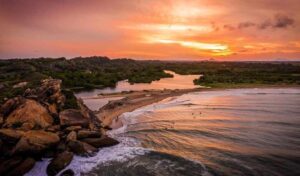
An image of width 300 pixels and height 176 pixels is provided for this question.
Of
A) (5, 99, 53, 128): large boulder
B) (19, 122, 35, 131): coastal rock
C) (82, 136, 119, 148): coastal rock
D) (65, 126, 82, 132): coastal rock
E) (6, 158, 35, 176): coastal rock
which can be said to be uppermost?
(5, 99, 53, 128): large boulder

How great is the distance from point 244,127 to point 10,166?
70.6 ft

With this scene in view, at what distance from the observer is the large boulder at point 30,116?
72.0 feet

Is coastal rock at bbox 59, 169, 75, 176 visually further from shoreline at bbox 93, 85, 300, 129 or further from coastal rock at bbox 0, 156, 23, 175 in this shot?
shoreline at bbox 93, 85, 300, 129

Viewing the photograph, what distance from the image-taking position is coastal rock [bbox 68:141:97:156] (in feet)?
66.4

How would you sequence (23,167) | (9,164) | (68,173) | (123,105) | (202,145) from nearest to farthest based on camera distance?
(68,173), (9,164), (23,167), (202,145), (123,105)

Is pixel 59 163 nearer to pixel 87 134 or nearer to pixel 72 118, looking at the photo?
pixel 87 134

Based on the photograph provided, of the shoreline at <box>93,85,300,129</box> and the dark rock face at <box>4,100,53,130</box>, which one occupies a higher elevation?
the dark rock face at <box>4,100,53,130</box>

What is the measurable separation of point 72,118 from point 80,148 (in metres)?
4.95

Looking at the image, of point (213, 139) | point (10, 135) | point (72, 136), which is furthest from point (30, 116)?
point (213, 139)

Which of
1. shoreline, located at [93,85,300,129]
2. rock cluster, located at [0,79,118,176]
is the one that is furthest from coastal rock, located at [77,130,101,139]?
shoreline, located at [93,85,300,129]

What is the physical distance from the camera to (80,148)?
20.3m

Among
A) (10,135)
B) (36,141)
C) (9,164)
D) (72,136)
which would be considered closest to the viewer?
(9,164)

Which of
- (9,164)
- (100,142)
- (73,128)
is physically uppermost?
(73,128)

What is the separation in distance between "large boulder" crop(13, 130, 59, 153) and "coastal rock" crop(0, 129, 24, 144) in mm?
465
